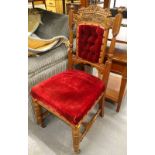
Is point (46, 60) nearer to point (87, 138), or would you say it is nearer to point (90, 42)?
point (90, 42)

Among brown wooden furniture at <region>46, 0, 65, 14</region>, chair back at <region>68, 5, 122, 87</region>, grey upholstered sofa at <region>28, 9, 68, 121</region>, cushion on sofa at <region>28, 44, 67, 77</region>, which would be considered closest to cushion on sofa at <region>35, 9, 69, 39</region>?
grey upholstered sofa at <region>28, 9, 68, 121</region>

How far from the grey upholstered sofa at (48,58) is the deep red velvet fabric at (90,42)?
0.26m

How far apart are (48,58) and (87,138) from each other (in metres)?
0.79

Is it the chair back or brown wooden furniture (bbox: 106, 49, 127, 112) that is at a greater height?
the chair back

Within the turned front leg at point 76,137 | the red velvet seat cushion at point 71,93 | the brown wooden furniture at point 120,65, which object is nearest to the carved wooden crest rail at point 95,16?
the brown wooden furniture at point 120,65

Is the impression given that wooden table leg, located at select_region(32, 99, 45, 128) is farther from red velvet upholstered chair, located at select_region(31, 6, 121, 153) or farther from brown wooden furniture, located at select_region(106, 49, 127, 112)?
brown wooden furniture, located at select_region(106, 49, 127, 112)

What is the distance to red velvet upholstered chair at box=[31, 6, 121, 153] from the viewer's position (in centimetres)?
108

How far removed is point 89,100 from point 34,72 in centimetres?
54

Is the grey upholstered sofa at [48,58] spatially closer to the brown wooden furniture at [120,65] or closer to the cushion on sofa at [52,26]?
the cushion on sofa at [52,26]

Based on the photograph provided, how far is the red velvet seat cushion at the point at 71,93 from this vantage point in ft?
3.47

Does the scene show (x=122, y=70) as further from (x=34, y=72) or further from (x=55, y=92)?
(x=34, y=72)
